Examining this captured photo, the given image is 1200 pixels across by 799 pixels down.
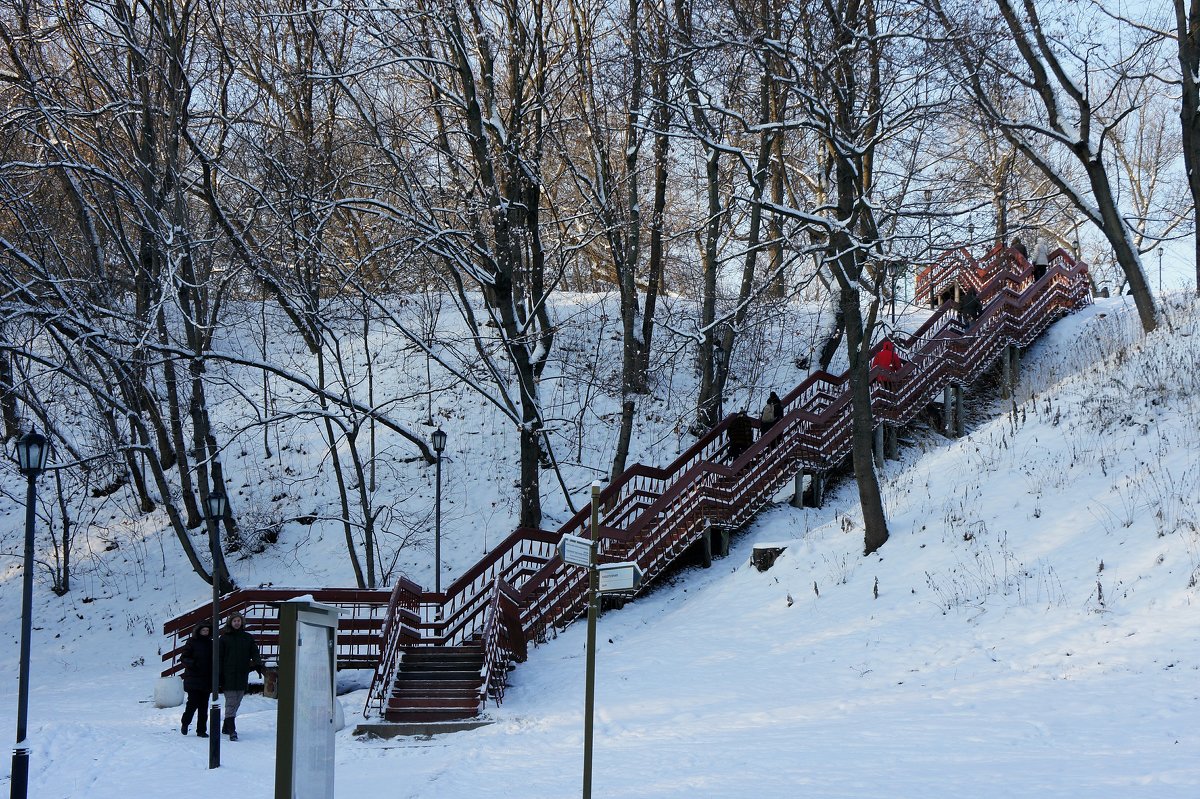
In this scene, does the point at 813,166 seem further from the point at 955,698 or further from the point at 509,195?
the point at 955,698

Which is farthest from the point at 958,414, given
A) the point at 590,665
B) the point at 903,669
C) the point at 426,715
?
the point at 590,665

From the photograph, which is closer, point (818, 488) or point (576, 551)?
point (576, 551)

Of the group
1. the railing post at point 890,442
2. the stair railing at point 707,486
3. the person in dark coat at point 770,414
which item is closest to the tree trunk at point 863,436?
the stair railing at point 707,486

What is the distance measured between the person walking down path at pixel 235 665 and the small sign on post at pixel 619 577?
7.11 meters

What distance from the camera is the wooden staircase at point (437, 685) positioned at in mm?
13039

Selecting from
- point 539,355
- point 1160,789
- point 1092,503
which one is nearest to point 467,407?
point 539,355

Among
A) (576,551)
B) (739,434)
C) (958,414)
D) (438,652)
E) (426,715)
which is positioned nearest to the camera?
(576,551)

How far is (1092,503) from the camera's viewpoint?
13281mm

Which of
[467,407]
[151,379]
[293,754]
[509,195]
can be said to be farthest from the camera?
[467,407]

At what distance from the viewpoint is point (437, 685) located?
13.9 m

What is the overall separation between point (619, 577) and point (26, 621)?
641 cm

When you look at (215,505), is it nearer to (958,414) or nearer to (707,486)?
(707,486)

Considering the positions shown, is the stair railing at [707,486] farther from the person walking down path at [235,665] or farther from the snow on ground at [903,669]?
the person walking down path at [235,665]

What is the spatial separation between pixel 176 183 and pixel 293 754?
16562 mm
